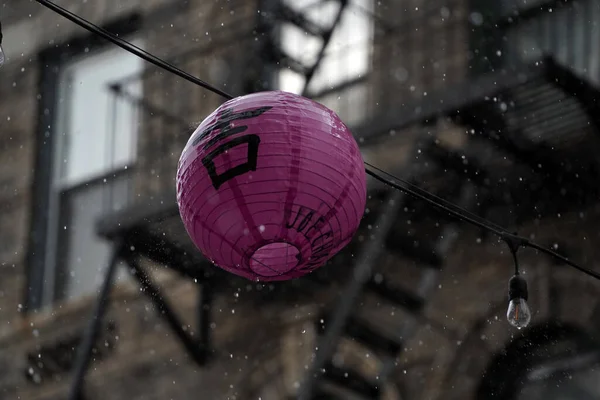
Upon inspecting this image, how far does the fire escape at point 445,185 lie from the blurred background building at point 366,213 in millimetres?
14

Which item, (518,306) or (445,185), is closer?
(518,306)

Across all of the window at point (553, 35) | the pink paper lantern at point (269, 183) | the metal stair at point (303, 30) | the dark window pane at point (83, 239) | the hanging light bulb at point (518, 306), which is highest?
the pink paper lantern at point (269, 183)

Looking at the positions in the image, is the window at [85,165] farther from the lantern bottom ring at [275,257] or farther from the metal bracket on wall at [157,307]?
the lantern bottom ring at [275,257]

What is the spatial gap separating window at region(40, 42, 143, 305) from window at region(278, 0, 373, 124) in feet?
5.15

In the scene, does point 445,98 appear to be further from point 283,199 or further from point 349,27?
point 283,199

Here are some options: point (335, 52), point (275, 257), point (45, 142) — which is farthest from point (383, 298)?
point (45, 142)

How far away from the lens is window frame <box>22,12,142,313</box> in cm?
1156

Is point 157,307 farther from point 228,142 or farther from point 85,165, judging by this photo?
point 228,142

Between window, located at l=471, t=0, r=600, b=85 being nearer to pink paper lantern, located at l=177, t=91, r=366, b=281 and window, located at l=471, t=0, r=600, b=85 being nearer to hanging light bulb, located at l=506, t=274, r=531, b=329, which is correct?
hanging light bulb, located at l=506, t=274, r=531, b=329

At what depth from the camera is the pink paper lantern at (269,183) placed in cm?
417

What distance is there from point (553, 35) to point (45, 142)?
557 centimetres

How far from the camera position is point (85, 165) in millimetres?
12164

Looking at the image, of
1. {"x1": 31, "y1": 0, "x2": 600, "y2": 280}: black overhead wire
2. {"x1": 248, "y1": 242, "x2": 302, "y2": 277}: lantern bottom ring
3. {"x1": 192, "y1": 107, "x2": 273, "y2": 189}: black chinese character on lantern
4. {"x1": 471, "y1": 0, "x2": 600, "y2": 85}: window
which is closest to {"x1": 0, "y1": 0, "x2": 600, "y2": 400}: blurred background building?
{"x1": 471, "y1": 0, "x2": 600, "y2": 85}: window

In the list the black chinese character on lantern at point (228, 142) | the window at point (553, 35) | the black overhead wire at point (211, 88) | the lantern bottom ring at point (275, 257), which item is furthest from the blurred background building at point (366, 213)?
the black chinese character on lantern at point (228, 142)
